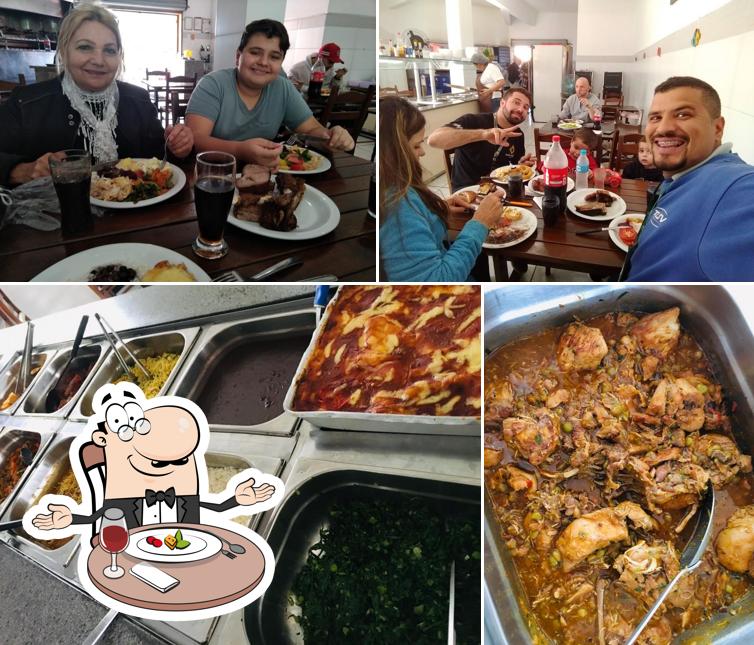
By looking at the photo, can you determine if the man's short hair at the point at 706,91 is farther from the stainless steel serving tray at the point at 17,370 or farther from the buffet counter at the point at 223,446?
the stainless steel serving tray at the point at 17,370

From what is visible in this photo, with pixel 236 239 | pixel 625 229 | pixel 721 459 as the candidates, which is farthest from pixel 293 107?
pixel 721 459

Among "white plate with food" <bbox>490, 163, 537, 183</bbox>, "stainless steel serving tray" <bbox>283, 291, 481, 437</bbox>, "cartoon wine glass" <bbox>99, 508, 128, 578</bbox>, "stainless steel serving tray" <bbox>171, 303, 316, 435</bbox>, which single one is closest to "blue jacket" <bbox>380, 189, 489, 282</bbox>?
"white plate with food" <bbox>490, 163, 537, 183</bbox>

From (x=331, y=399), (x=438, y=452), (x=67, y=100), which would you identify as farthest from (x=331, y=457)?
(x=67, y=100)

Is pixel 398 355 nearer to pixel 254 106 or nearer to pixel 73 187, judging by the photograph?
pixel 254 106

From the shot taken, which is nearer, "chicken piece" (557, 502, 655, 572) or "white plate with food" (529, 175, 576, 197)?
"white plate with food" (529, 175, 576, 197)

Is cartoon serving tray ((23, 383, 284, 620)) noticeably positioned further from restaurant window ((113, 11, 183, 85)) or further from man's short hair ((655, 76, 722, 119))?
man's short hair ((655, 76, 722, 119))
